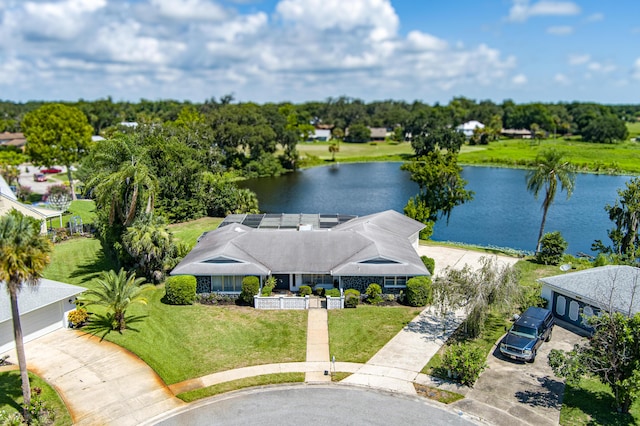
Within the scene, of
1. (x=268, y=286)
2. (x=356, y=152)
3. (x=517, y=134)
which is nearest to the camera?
(x=268, y=286)

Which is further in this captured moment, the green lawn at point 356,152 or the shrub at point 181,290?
the green lawn at point 356,152

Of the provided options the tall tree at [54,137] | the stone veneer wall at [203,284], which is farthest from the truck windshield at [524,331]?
the tall tree at [54,137]

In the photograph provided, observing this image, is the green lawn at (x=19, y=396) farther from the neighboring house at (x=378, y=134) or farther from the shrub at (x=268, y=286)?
the neighboring house at (x=378, y=134)

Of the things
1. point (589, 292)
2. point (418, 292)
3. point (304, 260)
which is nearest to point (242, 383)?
point (304, 260)

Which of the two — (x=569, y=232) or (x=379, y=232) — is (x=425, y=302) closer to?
(x=379, y=232)

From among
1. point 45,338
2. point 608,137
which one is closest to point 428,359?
point 45,338

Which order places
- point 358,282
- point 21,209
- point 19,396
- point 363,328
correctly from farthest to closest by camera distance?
1. point 21,209
2. point 358,282
3. point 363,328
4. point 19,396

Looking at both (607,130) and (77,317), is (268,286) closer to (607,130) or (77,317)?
(77,317)
